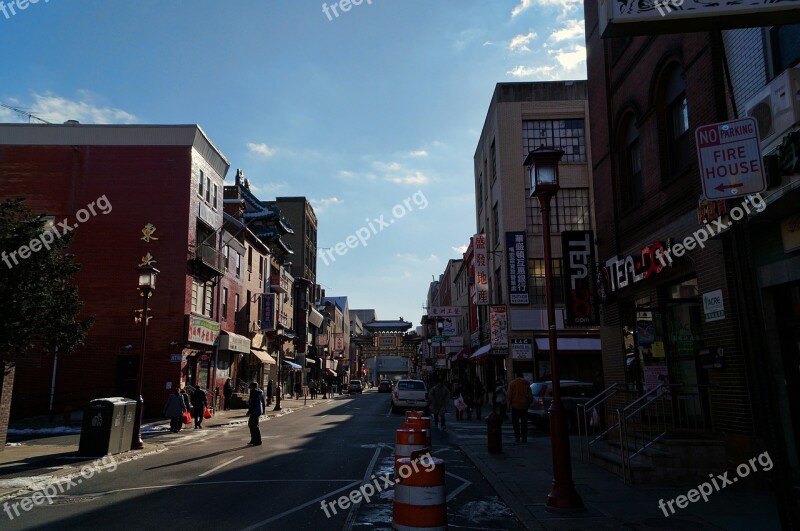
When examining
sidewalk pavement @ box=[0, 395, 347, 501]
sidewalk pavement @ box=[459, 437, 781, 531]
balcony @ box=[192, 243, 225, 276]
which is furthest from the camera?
balcony @ box=[192, 243, 225, 276]

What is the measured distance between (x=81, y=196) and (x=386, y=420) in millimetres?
18200

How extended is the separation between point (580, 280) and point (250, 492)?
949cm

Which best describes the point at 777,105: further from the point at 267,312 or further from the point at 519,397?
the point at 267,312

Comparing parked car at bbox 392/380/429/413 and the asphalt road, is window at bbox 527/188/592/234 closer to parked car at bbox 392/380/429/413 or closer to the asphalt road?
parked car at bbox 392/380/429/413

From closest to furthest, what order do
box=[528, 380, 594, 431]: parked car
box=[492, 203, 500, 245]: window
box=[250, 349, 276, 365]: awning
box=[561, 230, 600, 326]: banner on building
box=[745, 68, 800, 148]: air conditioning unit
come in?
box=[745, 68, 800, 148]: air conditioning unit
box=[561, 230, 600, 326]: banner on building
box=[528, 380, 594, 431]: parked car
box=[492, 203, 500, 245]: window
box=[250, 349, 276, 365]: awning

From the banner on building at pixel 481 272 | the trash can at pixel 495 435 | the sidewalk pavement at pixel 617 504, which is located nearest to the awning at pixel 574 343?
the banner on building at pixel 481 272

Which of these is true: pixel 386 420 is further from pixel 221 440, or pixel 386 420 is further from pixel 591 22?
pixel 591 22

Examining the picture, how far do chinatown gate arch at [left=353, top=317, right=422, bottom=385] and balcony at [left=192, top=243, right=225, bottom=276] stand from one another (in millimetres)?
97826

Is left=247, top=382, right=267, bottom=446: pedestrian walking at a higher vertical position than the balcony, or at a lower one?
lower

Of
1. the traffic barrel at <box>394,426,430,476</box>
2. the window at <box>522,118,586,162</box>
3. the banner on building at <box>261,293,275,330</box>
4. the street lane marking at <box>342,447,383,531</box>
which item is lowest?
the street lane marking at <box>342,447,383,531</box>

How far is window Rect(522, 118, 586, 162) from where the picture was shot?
32844mm

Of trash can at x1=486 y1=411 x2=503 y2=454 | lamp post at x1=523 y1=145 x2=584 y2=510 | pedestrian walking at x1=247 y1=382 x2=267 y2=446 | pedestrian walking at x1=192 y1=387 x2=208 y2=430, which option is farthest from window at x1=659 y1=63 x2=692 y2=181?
pedestrian walking at x1=192 y1=387 x2=208 y2=430

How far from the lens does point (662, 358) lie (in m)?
12.8

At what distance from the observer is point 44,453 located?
49.2 ft
